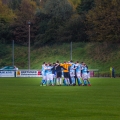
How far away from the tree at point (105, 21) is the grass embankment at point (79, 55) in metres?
3.64

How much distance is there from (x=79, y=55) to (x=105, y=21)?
970 centimetres

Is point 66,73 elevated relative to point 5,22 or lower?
lower

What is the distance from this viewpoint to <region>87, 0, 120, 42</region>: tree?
8952 centimetres

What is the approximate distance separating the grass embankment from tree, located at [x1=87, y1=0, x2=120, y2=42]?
3642 mm

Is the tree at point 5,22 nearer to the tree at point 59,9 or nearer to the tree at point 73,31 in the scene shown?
the tree at point 59,9

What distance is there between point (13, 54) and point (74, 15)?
73.9 feet

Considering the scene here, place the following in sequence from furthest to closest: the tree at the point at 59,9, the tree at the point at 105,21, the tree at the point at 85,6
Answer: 1. the tree at the point at 85,6
2. the tree at the point at 59,9
3. the tree at the point at 105,21

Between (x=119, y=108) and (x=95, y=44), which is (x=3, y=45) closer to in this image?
(x=95, y=44)

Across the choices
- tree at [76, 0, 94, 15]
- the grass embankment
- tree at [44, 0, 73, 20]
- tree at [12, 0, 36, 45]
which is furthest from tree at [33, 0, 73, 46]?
the grass embankment

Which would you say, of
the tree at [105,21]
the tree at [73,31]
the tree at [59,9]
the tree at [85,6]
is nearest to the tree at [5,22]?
the tree at [59,9]

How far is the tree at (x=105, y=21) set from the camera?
294ft

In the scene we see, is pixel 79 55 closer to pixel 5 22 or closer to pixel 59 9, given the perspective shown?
pixel 59 9

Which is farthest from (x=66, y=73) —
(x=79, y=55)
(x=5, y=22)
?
(x=5, y=22)

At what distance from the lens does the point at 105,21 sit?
91.1 m
